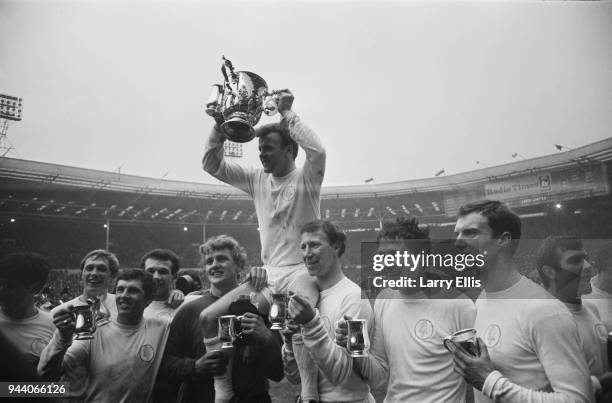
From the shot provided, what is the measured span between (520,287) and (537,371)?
0.91 ft

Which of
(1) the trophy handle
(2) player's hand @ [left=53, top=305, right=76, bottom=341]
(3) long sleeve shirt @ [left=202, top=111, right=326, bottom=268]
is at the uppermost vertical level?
(1) the trophy handle

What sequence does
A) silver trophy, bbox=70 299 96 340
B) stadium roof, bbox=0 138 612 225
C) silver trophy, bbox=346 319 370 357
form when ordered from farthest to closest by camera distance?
stadium roof, bbox=0 138 612 225 → silver trophy, bbox=70 299 96 340 → silver trophy, bbox=346 319 370 357

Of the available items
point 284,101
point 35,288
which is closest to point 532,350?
point 284,101

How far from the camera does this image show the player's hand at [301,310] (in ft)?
4.85

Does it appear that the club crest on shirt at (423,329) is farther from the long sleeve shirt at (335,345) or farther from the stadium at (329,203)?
the stadium at (329,203)

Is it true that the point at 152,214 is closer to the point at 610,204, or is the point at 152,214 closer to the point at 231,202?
the point at 231,202

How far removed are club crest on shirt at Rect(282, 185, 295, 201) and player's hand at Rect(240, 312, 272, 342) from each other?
577mm

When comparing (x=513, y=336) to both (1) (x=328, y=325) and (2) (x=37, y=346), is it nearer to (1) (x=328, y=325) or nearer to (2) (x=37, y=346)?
(1) (x=328, y=325)

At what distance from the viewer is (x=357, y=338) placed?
1.55m

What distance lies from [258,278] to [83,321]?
0.72 metres

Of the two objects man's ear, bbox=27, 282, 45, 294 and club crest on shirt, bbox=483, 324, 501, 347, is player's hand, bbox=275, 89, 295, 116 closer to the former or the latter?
club crest on shirt, bbox=483, 324, 501, 347

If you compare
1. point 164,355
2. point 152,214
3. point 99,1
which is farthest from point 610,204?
point 152,214

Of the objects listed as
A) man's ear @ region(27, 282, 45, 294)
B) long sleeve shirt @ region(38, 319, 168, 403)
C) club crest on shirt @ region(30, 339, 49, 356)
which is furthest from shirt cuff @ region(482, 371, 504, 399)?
man's ear @ region(27, 282, 45, 294)

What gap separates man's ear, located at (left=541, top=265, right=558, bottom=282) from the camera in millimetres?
1837
